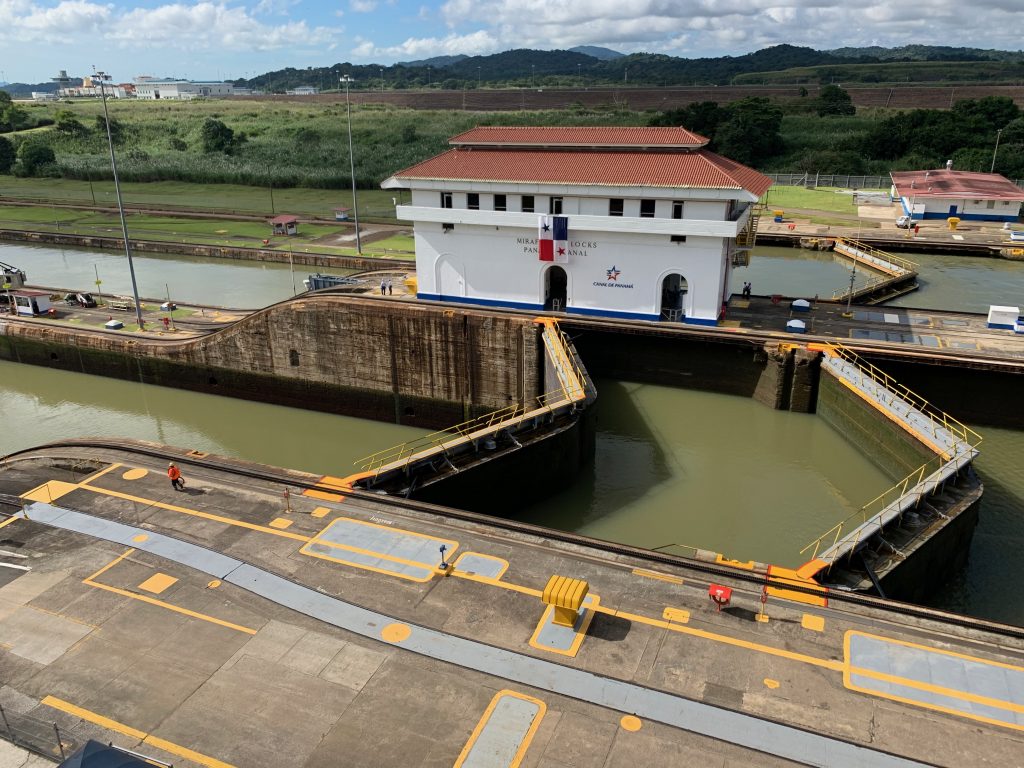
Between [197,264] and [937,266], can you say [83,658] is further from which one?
[937,266]

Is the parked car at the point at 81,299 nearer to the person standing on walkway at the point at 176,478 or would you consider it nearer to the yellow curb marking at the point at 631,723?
the person standing on walkway at the point at 176,478

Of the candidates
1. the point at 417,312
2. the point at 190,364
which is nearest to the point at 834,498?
the point at 417,312

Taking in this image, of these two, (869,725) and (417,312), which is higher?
(417,312)

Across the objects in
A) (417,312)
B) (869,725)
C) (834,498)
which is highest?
(417,312)

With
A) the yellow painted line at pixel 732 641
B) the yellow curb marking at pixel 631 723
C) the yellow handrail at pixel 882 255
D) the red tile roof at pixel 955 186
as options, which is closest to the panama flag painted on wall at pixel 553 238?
the yellow painted line at pixel 732 641

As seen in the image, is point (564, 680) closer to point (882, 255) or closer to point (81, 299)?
point (81, 299)

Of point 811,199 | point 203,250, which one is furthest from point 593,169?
point 811,199
